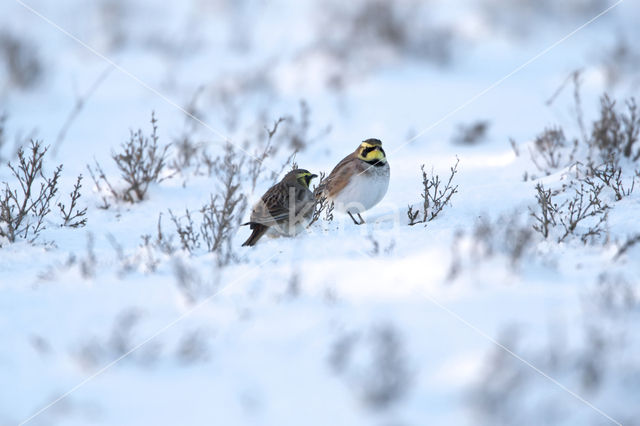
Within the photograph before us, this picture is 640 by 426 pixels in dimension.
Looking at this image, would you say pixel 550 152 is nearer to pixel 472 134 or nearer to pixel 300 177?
pixel 472 134

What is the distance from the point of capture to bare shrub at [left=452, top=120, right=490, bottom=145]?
8836mm

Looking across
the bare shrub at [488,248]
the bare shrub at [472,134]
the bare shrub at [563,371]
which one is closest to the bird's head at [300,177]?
the bare shrub at [488,248]

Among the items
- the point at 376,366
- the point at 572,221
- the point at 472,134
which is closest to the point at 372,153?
the point at 572,221

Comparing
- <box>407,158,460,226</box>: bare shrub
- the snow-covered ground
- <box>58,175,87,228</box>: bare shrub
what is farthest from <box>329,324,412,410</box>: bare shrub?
<box>58,175,87,228</box>: bare shrub

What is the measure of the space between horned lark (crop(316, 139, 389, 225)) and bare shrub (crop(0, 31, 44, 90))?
8001 mm

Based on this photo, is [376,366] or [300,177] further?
[300,177]

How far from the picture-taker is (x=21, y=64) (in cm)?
1177

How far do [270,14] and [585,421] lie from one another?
19949 mm

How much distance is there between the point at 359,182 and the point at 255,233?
117 centimetres

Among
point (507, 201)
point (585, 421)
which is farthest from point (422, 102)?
point (585, 421)

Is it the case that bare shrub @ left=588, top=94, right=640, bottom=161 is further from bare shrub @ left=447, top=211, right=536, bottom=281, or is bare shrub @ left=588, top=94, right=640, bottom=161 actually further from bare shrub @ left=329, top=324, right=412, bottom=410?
bare shrub @ left=329, top=324, right=412, bottom=410

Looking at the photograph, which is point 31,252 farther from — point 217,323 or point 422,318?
point 422,318

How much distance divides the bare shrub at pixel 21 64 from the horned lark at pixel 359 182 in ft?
26.2

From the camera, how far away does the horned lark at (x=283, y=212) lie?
5.00 metres
